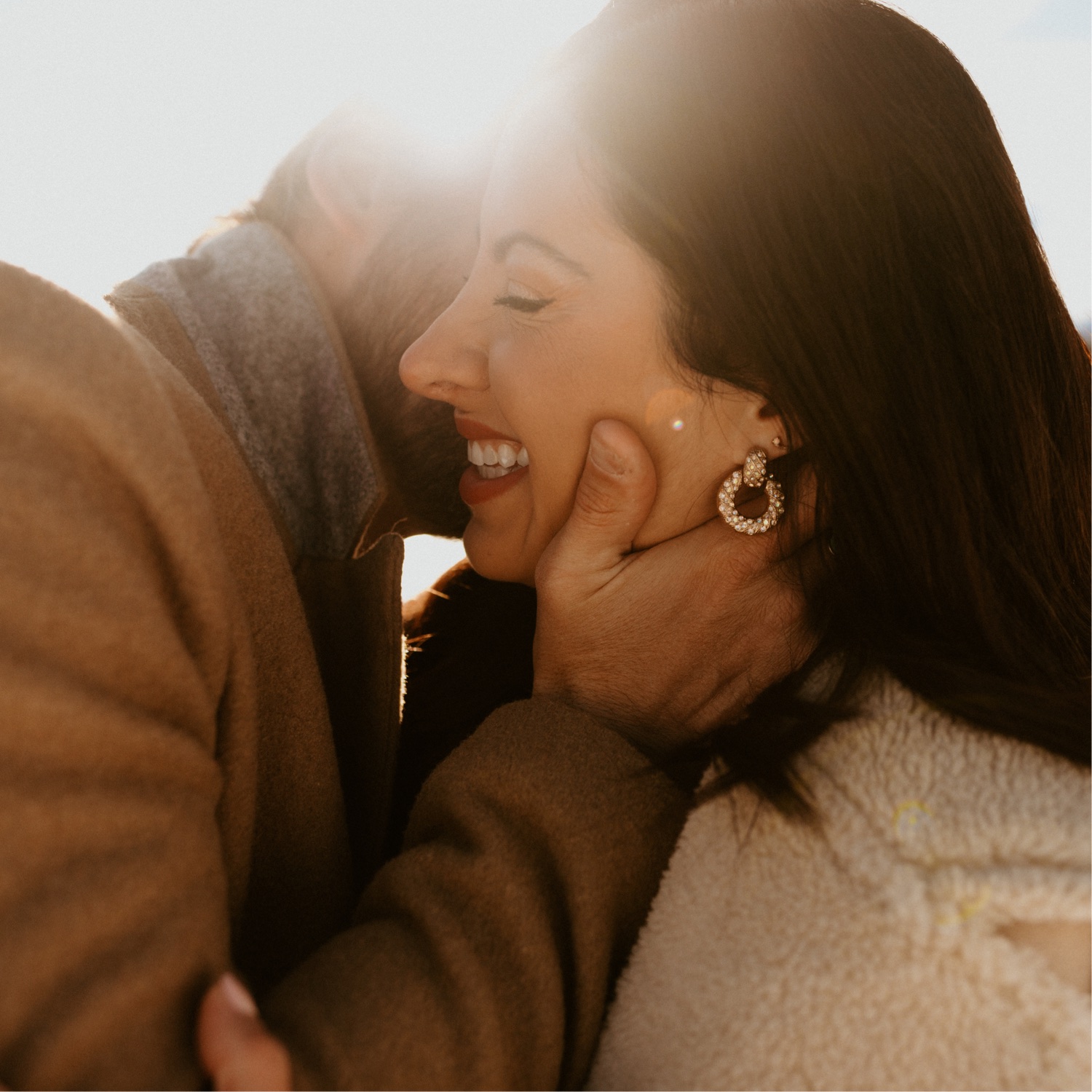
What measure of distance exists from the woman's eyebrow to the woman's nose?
18cm

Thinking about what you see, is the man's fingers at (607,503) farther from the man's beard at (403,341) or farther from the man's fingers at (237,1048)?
the man's fingers at (237,1048)

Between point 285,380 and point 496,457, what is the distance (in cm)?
43

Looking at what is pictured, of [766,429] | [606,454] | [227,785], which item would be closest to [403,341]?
[606,454]

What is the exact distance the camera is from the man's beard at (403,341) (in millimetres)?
1926

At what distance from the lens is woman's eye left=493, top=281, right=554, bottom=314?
139 centimetres

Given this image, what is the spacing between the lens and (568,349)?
53.8 inches

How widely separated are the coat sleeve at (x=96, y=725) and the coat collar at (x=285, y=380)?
0.59m

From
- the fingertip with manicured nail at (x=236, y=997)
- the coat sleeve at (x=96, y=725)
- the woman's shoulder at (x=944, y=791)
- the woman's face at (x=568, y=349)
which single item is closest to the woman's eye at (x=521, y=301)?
the woman's face at (x=568, y=349)

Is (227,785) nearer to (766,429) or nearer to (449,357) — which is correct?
(449,357)

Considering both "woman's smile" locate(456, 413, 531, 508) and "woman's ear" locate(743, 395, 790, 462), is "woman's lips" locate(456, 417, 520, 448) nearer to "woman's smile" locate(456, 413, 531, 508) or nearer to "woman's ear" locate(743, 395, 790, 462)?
"woman's smile" locate(456, 413, 531, 508)

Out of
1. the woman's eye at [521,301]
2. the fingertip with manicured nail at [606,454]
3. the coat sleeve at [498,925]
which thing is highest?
the woman's eye at [521,301]

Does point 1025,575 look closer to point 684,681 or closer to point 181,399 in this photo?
point 684,681

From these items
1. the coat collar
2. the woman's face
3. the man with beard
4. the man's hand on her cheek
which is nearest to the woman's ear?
the woman's face

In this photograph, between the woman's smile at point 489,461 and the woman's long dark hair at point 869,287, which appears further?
the woman's smile at point 489,461
